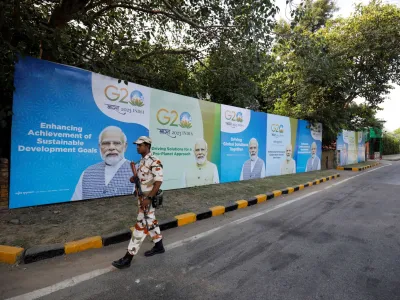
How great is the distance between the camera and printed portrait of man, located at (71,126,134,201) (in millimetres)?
5570

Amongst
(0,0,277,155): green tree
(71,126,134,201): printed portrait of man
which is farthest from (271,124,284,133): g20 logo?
(71,126,134,201): printed portrait of man

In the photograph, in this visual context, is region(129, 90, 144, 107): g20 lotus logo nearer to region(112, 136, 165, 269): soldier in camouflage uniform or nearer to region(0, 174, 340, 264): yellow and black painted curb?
region(0, 174, 340, 264): yellow and black painted curb

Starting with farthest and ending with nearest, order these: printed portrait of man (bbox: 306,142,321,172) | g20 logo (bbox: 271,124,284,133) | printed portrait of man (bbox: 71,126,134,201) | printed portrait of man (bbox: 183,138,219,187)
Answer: printed portrait of man (bbox: 306,142,321,172), g20 logo (bbox: 271,124,284,133), printed portrait of man (bbox: 183,138,219,187), printed portrait of man (bbox: 71,126,134,201)

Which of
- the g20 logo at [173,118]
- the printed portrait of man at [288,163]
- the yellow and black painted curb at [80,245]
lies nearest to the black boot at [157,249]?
the yellow and black painted curb at [80,245]

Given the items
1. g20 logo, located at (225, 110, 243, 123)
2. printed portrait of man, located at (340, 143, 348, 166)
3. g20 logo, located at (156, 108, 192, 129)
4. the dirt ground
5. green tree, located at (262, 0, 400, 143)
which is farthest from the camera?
printed portrait of man, located at (340, 143, 348, 166)

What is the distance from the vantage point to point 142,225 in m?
3.24

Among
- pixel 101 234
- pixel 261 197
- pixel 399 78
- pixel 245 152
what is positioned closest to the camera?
pixel 101 234

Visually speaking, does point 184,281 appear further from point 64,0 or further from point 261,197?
point 64,0

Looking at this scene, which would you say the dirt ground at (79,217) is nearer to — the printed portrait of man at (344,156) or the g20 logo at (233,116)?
the g20 logo at (233,116)

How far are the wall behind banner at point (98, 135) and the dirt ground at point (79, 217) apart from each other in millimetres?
331

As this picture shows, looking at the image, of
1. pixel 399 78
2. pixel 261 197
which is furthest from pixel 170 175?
pixel 399 78

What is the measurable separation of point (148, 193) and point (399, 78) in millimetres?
20980

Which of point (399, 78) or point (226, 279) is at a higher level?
point (399, 78)

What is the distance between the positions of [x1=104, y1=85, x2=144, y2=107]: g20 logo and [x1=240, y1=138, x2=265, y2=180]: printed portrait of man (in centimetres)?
512
